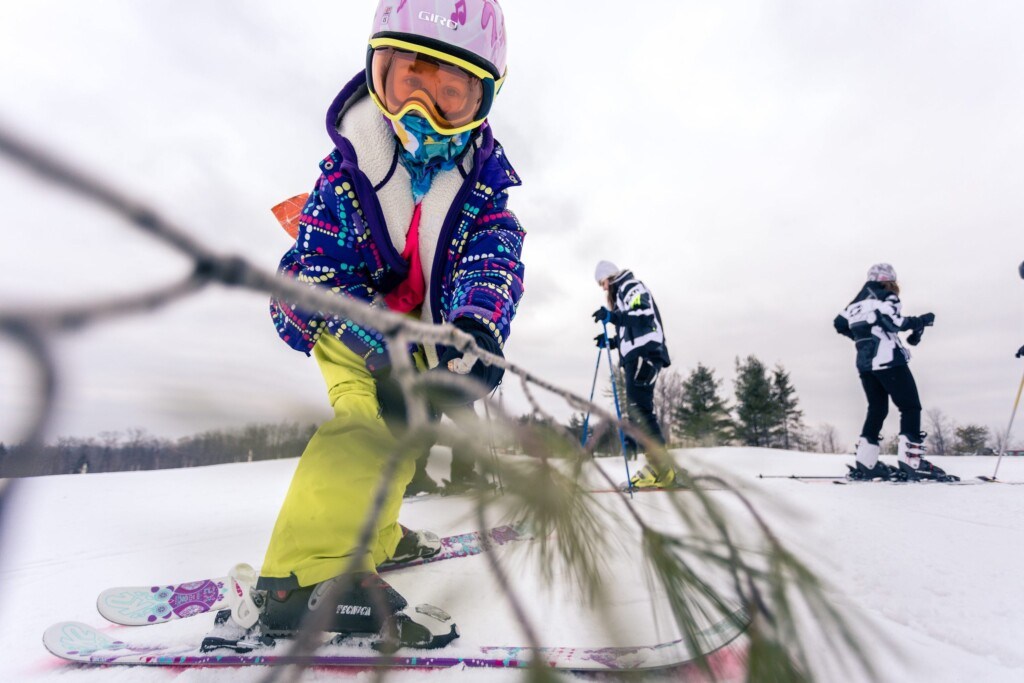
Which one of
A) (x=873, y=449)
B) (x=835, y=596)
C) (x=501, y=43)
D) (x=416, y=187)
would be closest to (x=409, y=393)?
(x=835, y=596)

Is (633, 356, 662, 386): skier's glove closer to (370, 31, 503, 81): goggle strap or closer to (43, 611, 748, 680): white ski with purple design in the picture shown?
(370, 31, 503, 81): goggle strap

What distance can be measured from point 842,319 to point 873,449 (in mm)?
1369

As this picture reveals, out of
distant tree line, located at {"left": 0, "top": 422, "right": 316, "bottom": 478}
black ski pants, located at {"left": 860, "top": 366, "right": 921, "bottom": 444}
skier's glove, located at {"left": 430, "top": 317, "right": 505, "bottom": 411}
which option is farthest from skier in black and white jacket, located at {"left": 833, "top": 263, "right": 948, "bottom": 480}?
distant tree line, located at {"left": 0, "top": 422, "right": 316, "bottom": 478}

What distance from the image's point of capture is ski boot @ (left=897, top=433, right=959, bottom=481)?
14.2 feet

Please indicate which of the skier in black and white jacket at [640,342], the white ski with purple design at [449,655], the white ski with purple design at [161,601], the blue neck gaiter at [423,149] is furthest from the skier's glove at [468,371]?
the skier in black and white jacket at [640,342]

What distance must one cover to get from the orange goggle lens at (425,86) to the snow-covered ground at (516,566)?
1080mm

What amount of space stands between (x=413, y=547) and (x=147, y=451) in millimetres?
1886

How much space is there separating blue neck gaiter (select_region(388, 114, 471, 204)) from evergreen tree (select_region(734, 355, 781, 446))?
918 centimetres

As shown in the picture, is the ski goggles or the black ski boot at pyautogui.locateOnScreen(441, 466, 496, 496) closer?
the black ski boot at pyautogui.locateOnScreen(441, 466, 496, 496)

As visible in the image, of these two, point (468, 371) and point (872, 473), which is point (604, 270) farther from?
point (468, 371)

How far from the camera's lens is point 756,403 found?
11.1 metres

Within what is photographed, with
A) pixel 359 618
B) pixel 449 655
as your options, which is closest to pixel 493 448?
pixel 359 618

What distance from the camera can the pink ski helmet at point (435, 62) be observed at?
4.43 ft

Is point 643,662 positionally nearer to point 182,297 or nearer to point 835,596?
point 835,596
